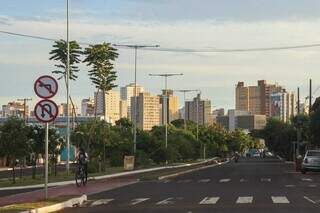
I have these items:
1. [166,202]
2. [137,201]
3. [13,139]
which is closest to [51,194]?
[137,201]

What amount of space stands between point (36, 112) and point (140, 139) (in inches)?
2263

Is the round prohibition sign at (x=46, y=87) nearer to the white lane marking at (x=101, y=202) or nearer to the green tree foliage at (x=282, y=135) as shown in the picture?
the white lane marking at (x=101, y=202)

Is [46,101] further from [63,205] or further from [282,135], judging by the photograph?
[282,135]

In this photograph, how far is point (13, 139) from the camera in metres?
35.3

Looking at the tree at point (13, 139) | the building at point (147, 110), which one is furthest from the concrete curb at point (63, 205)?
the building at point (147, 110)

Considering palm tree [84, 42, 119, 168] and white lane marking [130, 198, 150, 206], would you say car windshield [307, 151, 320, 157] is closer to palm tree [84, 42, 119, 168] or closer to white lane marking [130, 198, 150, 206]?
palm tree [84, 42, 119, 168]

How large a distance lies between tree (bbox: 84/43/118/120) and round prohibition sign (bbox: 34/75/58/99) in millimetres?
34473

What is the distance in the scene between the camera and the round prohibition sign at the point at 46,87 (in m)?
21.0

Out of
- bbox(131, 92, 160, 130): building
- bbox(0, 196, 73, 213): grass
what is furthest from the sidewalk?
bbox(131, 92, 160, 130): building

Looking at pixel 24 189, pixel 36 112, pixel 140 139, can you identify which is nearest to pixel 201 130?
pixel 140 139

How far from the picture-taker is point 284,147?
124 metres

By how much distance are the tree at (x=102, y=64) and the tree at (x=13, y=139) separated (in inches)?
801

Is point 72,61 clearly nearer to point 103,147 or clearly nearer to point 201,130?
point 103,147

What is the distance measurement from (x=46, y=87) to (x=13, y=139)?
48.9 ft
